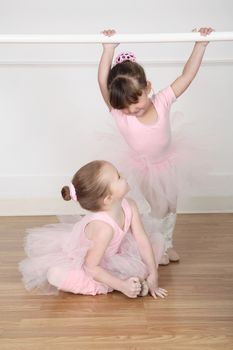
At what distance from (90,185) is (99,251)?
257mm

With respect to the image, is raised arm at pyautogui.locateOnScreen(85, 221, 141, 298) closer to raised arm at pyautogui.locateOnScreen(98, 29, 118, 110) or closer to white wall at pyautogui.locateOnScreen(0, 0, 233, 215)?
raised arm at pyautogui.locateOnScreen(98, 29, 118, 110)

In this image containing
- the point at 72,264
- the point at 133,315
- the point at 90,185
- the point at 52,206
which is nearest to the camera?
the point at 133,315

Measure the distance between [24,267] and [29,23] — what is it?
4.89 ft

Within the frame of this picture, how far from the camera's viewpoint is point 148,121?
7.23ft

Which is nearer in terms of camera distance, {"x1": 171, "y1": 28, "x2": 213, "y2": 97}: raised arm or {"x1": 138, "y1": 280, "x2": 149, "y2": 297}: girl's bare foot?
{"x1": 138, "y1": 280, "x2": 149, "y2": 297}: girl's bare foot

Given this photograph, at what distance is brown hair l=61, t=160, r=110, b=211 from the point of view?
194 cm

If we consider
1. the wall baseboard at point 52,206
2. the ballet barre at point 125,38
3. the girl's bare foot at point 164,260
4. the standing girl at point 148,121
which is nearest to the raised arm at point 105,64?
the standing girl at point 148,121

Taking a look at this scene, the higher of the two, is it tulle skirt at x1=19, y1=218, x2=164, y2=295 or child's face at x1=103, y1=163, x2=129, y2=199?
child's face at x1=103, y1=163, x2=129, y2=199

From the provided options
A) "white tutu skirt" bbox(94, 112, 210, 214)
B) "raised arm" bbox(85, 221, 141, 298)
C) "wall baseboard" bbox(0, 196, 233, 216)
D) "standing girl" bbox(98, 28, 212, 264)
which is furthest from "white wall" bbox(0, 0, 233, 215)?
"raised arm" bbox(85, 221, 141, 298)

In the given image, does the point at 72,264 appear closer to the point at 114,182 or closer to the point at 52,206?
the point at 114,182

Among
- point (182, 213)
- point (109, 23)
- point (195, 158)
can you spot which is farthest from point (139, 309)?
point (109, 23)

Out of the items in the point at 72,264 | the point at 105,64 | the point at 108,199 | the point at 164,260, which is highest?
the point at 105,64

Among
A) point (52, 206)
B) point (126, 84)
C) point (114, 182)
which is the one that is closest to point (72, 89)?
point (52, 206)

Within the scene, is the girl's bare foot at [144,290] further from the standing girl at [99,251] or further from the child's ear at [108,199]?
the child's ear at [108,199]
